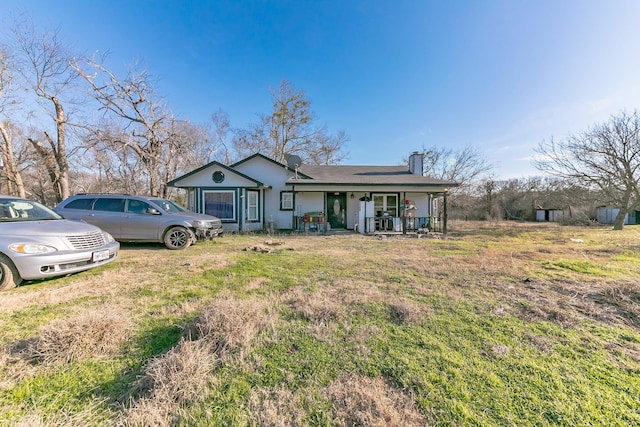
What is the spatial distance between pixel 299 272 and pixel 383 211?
996cm

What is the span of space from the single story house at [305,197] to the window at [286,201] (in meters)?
0.05

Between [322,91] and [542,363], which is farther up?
[322,91]

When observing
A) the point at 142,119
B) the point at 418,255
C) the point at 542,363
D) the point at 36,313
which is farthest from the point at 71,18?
the point at 542,363

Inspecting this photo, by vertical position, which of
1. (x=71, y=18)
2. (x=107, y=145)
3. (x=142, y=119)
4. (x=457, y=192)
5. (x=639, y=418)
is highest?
(x=71, y=18)

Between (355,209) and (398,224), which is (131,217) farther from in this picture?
(398,224)

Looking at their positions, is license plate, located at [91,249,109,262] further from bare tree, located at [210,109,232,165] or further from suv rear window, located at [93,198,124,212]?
bare tree, located at [210,109,232,165]

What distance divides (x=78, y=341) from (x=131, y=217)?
6420mm

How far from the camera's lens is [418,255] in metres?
7.07

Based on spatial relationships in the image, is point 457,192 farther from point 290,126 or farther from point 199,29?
point 199,29

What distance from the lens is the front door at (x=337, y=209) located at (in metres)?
14.3

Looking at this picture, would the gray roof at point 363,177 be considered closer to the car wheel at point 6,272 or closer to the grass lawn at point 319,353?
the grass lawn at point 319,353

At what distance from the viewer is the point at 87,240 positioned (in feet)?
14.6

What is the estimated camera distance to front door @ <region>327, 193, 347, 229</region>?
14.3 meters

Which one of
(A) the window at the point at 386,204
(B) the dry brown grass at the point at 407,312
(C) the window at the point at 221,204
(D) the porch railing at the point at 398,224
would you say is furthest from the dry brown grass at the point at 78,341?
(A) the window at the point at 386,204
